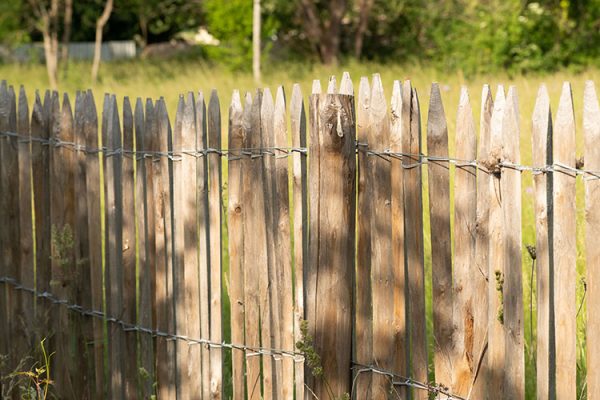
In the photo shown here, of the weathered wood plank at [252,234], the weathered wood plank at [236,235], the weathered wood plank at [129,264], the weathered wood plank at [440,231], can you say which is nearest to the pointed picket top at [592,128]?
the weathered wood plank at [440,231]

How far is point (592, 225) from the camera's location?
2.66 meters

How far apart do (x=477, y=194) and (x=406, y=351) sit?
0.60 metres

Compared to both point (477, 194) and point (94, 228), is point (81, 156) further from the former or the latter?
point (477, 194)

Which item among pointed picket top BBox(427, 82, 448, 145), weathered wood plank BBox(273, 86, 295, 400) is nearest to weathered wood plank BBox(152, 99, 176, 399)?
weathered wood plank BBox(273, 86, 295, 400)

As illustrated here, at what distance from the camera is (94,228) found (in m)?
4.29

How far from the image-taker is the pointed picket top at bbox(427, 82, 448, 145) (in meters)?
2.93

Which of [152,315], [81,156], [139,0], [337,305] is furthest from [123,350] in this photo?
[139,0]

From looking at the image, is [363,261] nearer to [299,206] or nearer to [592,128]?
[299,206]

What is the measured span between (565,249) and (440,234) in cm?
41

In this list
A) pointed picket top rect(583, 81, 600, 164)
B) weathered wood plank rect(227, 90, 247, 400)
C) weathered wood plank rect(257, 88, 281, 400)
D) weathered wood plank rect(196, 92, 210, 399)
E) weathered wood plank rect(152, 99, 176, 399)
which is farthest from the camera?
weathered wood plank rect(152, 99, 176, 399)

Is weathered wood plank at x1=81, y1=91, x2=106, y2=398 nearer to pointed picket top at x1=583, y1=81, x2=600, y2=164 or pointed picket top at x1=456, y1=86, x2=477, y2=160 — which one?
pointed picket top at x1=456, y1=86, x2=477, y2=160

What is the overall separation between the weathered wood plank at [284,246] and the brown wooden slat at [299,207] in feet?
0.12

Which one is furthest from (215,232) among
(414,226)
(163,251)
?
(414,226)

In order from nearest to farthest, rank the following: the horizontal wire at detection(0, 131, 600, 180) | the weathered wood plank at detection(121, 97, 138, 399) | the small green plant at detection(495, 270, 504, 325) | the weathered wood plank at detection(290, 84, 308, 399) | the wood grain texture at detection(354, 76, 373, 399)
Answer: the horizontal wire at detection(0, 131, 600, 180)
the small green plant at detection(495, 270, 504, 325)
the wood grain texture at detection(354, 76, 373, 399)
the weathered wood plank at detection(290, 84, 308, 399)
the weathered wood plank at detection(121, 97, 138, 399)
